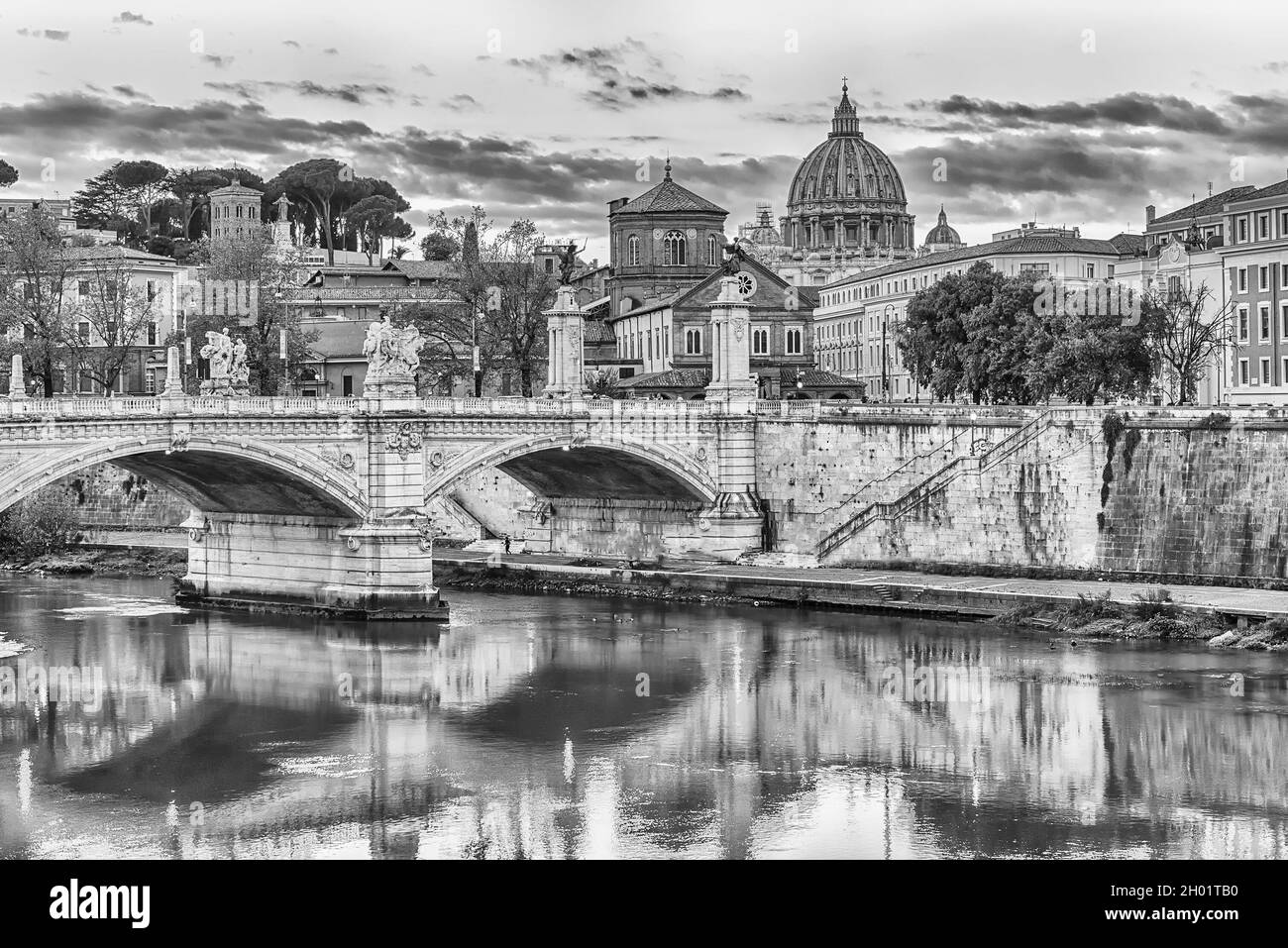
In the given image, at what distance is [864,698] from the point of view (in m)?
37.1

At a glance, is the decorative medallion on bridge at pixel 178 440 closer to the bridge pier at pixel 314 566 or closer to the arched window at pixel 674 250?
the bridge pier at pixel 314 566

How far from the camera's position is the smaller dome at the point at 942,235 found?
15488 cm

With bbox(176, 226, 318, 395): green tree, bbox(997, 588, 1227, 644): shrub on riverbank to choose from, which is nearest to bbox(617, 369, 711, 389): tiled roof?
bbox(176, 226, 318, 395): green tree

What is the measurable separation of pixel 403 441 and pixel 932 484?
13.3 m

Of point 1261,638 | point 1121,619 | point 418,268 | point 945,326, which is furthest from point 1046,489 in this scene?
point 418,268

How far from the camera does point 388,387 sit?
158ft

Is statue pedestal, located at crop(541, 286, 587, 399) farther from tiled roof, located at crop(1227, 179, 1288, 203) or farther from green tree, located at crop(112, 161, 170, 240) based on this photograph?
green tree, located at crop(112, 161, 170, 240)

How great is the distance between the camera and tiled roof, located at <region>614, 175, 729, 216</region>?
294 ft

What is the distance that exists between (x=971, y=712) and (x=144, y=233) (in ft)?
318

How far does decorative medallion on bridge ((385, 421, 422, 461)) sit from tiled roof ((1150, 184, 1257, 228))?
36.6 meters

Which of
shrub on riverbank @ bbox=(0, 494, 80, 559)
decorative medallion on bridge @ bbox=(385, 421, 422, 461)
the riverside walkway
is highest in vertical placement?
decorative medallion on bridge @ bbox=(385, 421, 422, 461)

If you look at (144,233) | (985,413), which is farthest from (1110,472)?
(144,233)

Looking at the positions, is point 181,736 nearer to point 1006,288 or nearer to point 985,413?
point 985,413

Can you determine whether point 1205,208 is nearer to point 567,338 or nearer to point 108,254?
point 567,338
